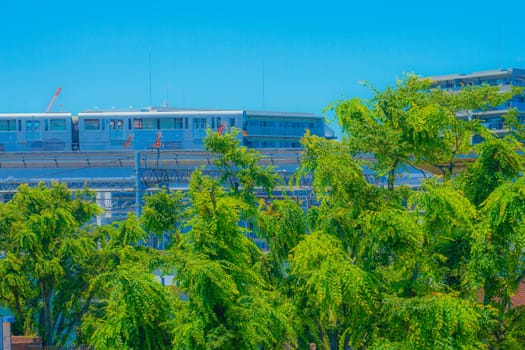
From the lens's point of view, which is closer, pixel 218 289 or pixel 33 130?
pixel 218 289

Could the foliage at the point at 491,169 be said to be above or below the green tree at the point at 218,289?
above

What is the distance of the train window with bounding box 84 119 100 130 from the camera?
255 feet

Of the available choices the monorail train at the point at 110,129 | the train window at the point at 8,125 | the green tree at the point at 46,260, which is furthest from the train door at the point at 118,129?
the green tree at the point at 46,260

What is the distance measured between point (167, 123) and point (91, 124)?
253 inches

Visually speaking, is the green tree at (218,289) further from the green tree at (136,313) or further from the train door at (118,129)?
the train door at (118,129)

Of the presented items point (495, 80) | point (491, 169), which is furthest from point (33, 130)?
point (491, 169)

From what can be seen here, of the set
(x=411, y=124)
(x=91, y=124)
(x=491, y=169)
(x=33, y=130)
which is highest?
(x=411, y=124)

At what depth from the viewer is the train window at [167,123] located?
78.3 metres

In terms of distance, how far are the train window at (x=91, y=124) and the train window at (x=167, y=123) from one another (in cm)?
537

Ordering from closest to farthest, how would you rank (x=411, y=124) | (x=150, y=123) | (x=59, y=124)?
(x=411, y=124) → (x=150, y=123) → (x=59, y=124)

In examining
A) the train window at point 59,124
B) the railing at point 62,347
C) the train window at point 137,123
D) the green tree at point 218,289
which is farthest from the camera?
the train window at point 137,123

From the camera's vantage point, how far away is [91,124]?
78188mm

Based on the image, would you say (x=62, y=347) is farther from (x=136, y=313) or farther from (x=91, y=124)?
(x=91, y=124)

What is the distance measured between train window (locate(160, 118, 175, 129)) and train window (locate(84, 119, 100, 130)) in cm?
537
